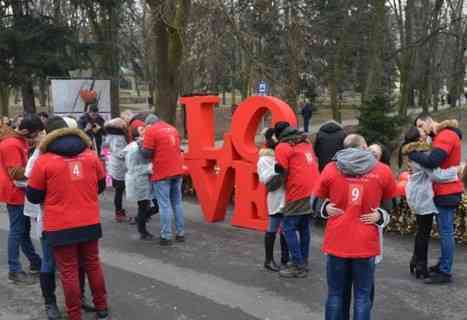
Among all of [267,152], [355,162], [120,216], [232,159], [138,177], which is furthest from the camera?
[120,216]

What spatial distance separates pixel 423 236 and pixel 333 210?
2.08m

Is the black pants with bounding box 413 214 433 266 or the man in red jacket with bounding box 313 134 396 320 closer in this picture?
the man in red jacket with bounding box 313 134 396 320

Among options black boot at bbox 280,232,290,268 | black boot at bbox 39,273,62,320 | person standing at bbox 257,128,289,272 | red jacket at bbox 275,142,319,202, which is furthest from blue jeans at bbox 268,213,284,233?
black boot at bbox 39,273,62,320

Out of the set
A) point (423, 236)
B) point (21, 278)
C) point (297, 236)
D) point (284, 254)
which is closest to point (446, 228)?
point (423, 236)

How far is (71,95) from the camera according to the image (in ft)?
58.7

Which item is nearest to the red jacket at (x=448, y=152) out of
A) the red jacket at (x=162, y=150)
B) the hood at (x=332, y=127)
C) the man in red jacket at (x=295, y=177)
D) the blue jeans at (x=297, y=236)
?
the man in red jacket at (x=295, y=177)

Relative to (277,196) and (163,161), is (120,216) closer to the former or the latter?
(163,161)

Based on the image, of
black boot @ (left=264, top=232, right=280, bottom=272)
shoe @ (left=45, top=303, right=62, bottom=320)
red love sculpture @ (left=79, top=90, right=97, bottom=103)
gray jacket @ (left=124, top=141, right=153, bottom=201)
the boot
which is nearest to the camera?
shoe @ (left=45, top=303, right=62, bottom=320)

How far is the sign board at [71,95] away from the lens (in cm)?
1766

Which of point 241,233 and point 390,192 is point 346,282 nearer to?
point 390,192

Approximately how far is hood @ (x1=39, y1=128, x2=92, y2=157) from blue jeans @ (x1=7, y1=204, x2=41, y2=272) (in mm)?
1611

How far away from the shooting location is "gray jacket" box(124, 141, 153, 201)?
7.80 metres

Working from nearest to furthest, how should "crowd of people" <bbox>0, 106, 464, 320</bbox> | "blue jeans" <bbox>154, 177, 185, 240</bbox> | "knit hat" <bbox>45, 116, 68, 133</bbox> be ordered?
"crowd of people" <bbox>0, 106, 464, 320</bbox> < "knit hat" <bbox>45, 116, 68, 133</bbox> < "blue jeans" <bbox>154, 177, 185, 240</bbox>

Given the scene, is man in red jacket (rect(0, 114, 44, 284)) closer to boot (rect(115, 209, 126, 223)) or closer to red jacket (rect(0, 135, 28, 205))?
red jacket (rect(0, 135, 28, 205))
